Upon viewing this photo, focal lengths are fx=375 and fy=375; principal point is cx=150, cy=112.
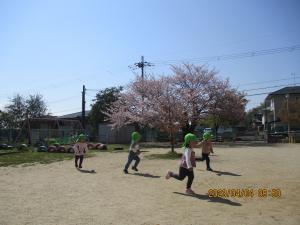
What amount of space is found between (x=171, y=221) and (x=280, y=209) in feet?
7.25

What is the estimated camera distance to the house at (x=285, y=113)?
47875 mm

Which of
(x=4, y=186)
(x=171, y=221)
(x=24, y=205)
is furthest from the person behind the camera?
(x=4, y=186)

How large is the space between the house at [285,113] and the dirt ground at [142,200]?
32.3 meters

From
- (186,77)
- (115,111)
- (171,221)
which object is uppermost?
(186,77)

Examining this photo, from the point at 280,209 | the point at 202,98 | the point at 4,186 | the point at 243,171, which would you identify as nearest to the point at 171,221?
the point at 280,209

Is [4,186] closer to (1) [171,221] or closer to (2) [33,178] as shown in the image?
(2) [33,178]

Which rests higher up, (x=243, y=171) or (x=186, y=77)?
(x=186, y=77)

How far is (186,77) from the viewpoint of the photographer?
128 feet

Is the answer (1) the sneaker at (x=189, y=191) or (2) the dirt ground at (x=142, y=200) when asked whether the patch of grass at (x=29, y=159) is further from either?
(1) the sneaker at (x=189, y=191)
